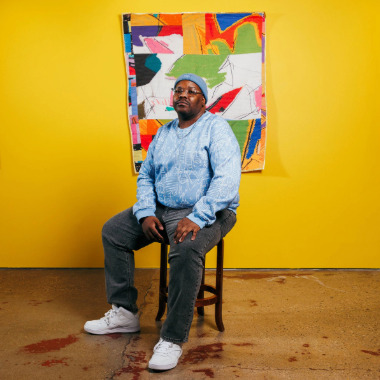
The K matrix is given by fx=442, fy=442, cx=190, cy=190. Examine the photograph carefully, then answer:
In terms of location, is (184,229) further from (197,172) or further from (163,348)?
(163,348)

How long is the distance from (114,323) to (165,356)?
1.46 ft

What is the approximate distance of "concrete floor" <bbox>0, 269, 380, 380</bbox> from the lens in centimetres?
180

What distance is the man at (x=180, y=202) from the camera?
195cm

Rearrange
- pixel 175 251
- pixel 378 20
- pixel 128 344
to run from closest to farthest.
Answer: pixel 175 251 → pixel 128 344 → pixel 378 20

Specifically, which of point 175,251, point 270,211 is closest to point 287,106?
point 270,211

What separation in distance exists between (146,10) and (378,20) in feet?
5.59

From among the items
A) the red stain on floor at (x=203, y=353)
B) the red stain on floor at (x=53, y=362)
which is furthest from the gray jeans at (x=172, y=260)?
the red stain on floor at (x=53, y=362)

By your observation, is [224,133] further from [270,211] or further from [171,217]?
[270,211]

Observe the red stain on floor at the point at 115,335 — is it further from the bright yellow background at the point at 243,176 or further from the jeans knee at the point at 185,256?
the bright yellow background at the point at 243,176

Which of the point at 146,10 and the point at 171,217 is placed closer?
the point at 171,217

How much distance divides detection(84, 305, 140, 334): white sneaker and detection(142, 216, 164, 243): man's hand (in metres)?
0.40

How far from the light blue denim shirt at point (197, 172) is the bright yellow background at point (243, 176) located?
3.92 feet

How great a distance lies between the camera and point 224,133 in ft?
6.97

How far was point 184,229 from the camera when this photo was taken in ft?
6.25
